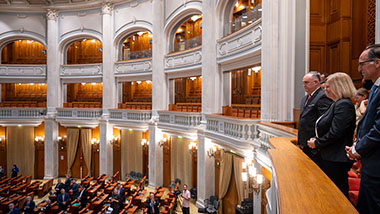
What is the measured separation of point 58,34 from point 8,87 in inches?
247

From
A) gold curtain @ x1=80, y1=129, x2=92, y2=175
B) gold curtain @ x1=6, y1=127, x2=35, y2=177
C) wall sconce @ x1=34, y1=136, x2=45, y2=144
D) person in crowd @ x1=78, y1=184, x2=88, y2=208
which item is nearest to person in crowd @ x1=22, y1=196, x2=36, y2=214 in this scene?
person in crowd @ x1=78, y1=184, x2=88, y2=208

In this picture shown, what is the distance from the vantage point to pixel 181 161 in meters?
14.0

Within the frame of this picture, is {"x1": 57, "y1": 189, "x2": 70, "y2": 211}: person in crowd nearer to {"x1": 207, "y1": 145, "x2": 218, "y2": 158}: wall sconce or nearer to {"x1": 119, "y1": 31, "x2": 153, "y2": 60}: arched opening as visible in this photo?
{"x1": 207, "y1": 145, "x2": 218, "y2": 158}: wall sconce

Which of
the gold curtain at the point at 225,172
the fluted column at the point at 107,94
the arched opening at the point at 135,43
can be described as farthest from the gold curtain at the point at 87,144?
the gold curtain at the point at 225,172

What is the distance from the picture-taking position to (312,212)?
1.32 meters

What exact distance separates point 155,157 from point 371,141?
1418 cm

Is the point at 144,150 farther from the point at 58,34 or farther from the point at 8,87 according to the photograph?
the point at 8,87

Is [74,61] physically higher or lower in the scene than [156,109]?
higher

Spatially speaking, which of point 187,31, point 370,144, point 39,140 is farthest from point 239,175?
point 39,140

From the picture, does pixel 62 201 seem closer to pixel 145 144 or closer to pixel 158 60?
pixel 145 144

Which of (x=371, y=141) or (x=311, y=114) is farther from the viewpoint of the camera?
(x=311, y=114)

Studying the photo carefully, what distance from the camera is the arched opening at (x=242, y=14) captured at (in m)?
9.28

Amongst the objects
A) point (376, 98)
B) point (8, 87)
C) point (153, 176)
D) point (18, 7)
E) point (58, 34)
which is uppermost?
point (18, 7)

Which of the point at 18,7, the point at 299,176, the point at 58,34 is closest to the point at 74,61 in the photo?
the point at 58,34
